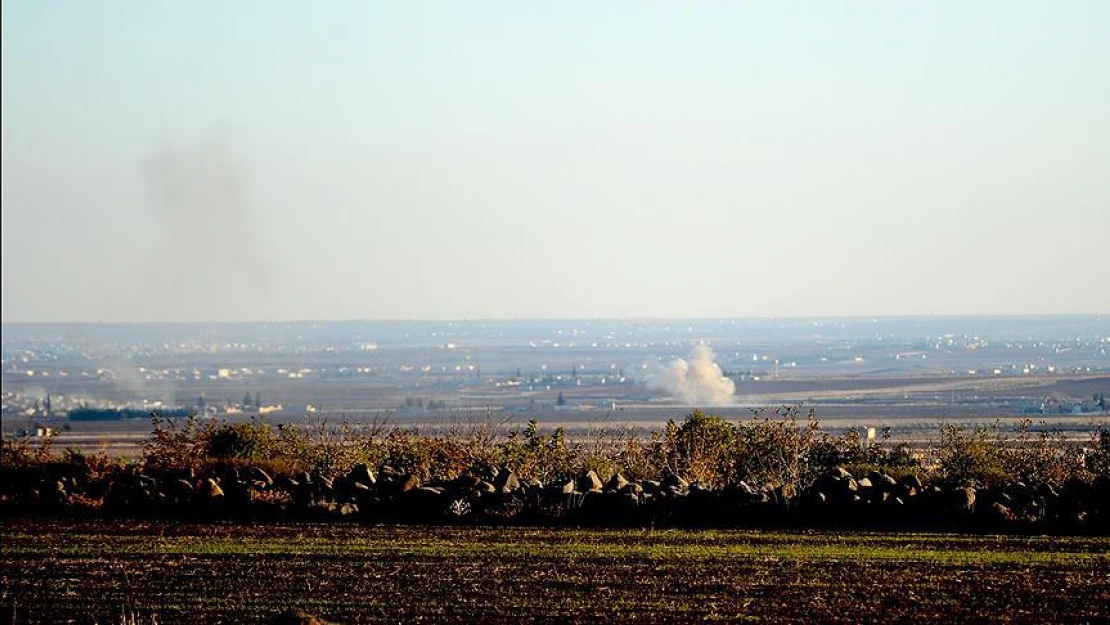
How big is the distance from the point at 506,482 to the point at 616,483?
1.69 meters

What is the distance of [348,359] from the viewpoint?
170500 millimetres

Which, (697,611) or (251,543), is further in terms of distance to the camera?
(251,543)

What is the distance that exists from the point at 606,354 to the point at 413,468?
14462cm

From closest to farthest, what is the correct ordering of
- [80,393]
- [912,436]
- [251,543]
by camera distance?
[251,543], [912,436], [80,393]

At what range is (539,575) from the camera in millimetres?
18219

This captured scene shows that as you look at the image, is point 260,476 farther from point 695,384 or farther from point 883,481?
point 695,384

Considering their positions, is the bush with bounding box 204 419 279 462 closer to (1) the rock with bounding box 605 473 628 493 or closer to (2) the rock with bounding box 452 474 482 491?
(2) the rock with bounding box 452 474 482 491

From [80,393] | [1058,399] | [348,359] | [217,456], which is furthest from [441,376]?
[217,456]

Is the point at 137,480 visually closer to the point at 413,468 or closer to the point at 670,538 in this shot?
the point at 413,468

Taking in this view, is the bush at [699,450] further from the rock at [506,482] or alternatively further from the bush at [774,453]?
the rock at [506,482]

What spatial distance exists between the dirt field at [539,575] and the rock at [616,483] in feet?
6.56

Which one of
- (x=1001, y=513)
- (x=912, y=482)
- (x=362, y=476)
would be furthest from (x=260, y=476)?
(x=1001, y=513)

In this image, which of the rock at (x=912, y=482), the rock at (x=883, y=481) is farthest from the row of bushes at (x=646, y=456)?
the rock at (x=912, y=482)

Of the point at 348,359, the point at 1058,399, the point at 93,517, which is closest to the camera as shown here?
the point at 93,517
